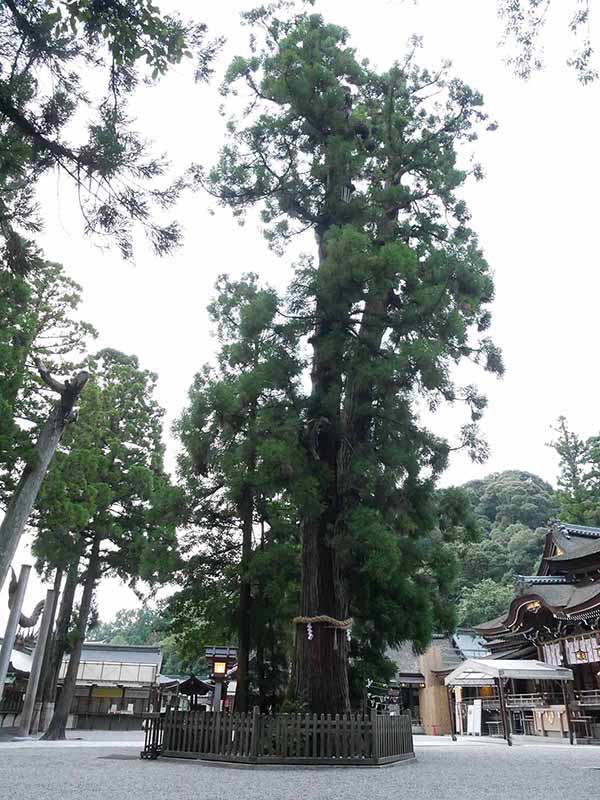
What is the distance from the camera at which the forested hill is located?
3000 cm

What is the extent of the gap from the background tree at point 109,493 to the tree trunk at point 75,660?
0.02 m

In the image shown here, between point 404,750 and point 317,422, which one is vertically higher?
point 317,422

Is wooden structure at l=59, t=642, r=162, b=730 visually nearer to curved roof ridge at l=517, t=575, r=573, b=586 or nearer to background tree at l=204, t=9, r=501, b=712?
curved roof ridge at l=517, t=575, r=573, b=586

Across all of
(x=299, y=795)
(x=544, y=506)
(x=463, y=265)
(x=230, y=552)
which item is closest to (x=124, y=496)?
(x=230, y=552)

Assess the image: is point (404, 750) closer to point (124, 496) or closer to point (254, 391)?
point (254, 391)

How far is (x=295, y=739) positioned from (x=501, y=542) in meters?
34.1

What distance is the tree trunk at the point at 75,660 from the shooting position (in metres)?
14.6

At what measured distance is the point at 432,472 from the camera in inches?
377

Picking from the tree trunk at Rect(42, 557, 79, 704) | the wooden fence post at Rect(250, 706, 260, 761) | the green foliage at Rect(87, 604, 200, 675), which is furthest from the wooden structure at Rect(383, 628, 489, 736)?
the green foliage at Rect(87, 604, 200, 675)

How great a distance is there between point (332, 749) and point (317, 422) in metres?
4.36

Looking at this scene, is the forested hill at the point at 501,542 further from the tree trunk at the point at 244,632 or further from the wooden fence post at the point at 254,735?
the wooden fence post at the point at 254,735

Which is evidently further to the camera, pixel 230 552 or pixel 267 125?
pixel 230 552

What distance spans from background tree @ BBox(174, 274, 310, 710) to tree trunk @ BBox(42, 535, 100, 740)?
519 cm

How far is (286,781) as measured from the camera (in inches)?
211
